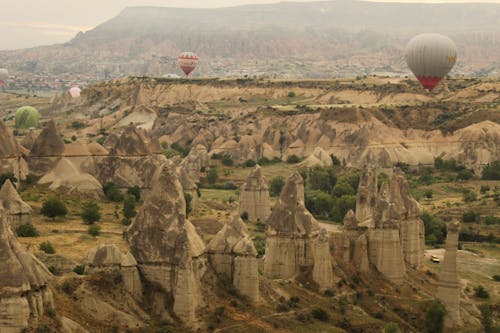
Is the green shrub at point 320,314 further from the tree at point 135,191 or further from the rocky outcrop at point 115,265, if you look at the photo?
the tree at point 135,191

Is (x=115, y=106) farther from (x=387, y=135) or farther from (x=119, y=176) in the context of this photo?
(x=119, y=176)

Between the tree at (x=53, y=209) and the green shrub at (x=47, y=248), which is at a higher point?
the green shrub at (x=47, y=248)

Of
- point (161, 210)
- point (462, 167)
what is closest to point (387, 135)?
point (462, 167)

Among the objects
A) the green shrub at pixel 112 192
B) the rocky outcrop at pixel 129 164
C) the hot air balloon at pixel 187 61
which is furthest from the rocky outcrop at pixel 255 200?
the hot air balloon at pixel 187 61

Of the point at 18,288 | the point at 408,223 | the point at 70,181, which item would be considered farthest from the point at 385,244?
the point at 70,181

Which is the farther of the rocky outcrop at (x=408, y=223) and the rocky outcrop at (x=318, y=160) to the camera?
the rocky outcrop at (x=318, y=160)

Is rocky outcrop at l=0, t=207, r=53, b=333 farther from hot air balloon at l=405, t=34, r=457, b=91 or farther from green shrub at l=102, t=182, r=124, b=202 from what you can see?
hot air balloon at l=405, t=34, r=457, b=91
